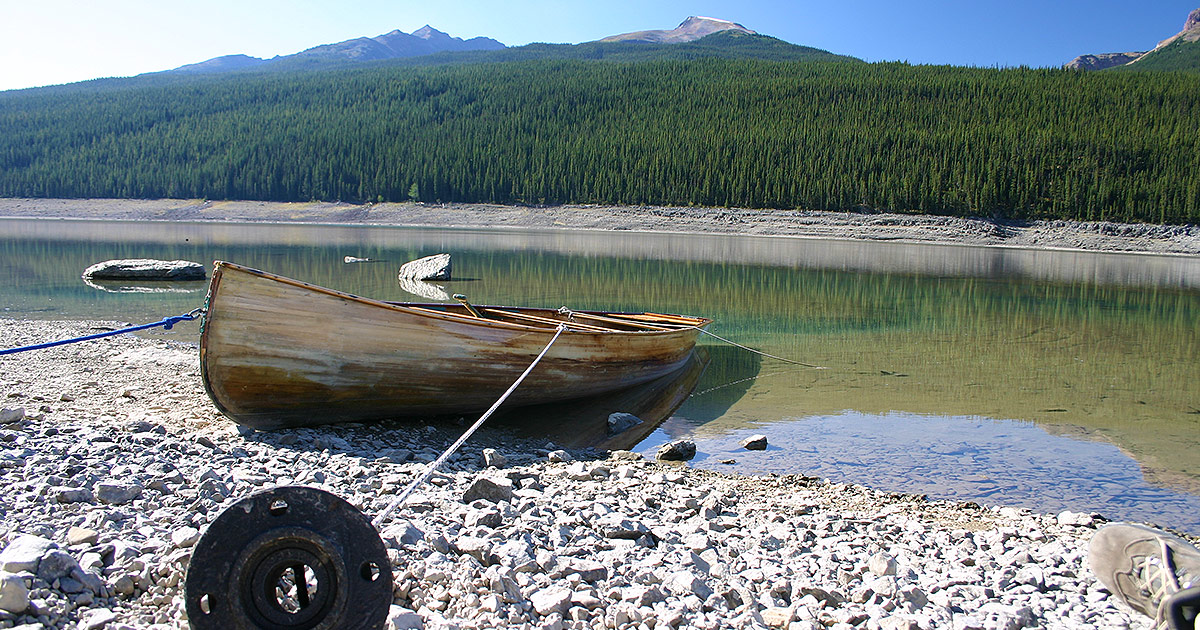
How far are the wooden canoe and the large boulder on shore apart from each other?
17268 mm

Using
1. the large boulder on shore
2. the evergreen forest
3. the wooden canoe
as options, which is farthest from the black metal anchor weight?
the evergreen forest

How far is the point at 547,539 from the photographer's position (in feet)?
15.2

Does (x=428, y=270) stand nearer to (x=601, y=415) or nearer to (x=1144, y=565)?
(x=601, y=415)

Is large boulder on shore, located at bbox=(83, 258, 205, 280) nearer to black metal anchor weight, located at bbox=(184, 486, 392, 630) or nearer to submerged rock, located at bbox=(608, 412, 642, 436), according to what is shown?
submerged rock, located at bbox=(608, 412, 642, 436)

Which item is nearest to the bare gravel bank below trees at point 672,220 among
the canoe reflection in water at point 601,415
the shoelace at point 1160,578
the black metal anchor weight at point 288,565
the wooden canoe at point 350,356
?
the canoe reflection in water at point 601,415

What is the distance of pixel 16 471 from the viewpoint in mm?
5094

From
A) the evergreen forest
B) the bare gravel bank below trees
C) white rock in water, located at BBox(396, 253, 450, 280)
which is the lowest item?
white rock in water, located at BBox(396, 253, 450, 280)

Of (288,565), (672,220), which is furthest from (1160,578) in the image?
(672,220)

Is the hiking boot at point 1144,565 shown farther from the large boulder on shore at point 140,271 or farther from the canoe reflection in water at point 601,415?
the large boulder on shore at point 140,271

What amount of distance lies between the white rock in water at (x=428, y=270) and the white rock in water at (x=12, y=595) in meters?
22.2

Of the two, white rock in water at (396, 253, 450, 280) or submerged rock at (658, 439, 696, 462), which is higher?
white rock in water at (396, 253, 450, 280)

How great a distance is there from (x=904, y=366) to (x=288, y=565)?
11663 mm

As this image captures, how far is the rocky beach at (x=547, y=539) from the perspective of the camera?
3.71 m

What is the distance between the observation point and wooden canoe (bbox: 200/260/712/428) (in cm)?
→ 709
